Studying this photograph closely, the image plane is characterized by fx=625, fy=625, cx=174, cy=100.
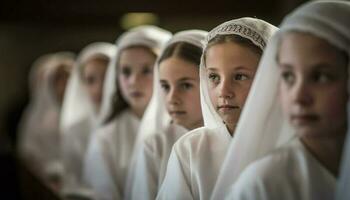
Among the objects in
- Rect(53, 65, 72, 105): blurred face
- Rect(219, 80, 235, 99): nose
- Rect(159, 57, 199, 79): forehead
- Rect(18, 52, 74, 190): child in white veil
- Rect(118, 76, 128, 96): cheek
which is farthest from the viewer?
Rect(53, 65, 72, 105): blurred face

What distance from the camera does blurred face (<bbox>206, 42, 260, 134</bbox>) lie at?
141cm

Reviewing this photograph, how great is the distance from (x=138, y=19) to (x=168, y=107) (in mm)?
1836

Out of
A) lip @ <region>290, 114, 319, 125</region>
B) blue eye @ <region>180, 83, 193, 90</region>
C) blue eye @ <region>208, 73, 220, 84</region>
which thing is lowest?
blue eye @ <region>180, 83, 193, 90</region>

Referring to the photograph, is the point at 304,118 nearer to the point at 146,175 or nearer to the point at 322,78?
the point at 322,78

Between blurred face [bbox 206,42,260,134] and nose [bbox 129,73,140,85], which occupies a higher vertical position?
blurred face [bbox 206,42,260,134]

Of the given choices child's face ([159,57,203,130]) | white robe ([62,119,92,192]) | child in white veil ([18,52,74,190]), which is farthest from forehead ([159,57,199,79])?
child in white veil ([18,52,74,190])

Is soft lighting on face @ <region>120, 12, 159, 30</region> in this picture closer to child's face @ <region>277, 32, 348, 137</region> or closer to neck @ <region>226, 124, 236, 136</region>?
neck @ <region>226, 124, 236, 136</region>

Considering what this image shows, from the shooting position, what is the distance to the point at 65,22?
443cm

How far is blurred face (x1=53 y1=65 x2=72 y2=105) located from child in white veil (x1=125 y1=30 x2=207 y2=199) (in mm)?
2057

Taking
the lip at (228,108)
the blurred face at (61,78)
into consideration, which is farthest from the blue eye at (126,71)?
the blurred face at (61,78)

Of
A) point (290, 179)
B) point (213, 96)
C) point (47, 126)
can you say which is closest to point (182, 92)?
point (213, 96)

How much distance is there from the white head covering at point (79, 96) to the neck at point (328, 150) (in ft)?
6.21

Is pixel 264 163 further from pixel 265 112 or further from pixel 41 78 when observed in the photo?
pixel 41 78

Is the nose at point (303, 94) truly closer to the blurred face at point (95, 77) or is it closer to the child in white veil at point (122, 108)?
the child in white veil at point (122, 108)
